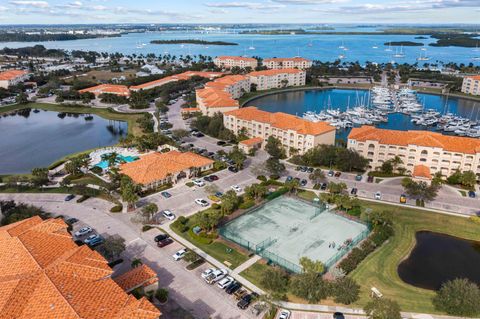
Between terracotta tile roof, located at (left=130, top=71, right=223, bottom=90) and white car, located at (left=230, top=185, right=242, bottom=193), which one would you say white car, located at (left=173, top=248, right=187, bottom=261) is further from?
terracotta tile roof, located at (left=130, top=71, right=223, bottom=90)

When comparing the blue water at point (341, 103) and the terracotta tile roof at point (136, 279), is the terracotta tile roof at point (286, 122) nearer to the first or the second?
the blue water at point (341, 103)

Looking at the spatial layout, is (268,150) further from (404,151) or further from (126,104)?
(126,104)

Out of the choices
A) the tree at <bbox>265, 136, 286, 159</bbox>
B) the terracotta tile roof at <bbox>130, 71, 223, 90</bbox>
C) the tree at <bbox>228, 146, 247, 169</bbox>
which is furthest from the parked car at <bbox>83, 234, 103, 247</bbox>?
the terracotta tile roof at <bbox>130, 71, 223, 90</bbox>

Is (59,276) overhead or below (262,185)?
overhead

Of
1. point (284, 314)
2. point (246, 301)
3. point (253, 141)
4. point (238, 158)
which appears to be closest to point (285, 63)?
point (253, 141)

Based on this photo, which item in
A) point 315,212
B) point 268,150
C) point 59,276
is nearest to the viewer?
point 59,276

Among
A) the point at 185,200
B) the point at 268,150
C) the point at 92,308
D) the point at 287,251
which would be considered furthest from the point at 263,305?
the point at 268,150

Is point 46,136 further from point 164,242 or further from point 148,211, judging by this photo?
point 164,242

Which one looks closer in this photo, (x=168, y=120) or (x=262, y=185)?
(x=262, y=185)
